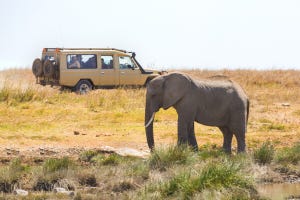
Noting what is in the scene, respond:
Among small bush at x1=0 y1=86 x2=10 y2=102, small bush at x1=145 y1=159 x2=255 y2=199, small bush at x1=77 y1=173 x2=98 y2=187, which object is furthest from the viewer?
small bush at x1=0 y1=86 x2=10 y2=102

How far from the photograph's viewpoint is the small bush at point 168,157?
14.9 meters

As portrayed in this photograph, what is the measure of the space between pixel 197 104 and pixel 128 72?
14368 mm

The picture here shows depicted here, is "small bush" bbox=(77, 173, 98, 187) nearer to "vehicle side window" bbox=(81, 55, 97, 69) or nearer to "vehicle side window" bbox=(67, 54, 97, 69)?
"vehicle side window" bbox=(67, 54, 97, 69)

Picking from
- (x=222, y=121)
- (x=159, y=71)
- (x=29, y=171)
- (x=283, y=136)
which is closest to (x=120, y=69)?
(x=159, y=71)

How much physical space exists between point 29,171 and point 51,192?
3.67ft

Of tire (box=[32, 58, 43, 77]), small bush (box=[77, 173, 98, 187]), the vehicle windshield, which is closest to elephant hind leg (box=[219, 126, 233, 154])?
small bush (box=[77, 173, 98, 187])

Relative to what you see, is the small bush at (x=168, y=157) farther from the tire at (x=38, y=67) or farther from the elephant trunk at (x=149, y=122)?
the tire at (x=38, y=67)

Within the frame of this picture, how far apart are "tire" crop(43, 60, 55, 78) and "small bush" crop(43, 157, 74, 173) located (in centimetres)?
1564

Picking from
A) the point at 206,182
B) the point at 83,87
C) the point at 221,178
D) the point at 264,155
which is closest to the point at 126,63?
the point at 83,87

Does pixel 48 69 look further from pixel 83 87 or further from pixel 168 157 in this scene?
pixel 168 157

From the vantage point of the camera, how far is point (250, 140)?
19.4 metres

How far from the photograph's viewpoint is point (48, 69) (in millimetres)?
30125

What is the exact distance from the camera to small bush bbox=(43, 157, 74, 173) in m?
14.1

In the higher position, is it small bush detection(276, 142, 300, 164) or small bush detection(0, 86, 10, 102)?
small bush detection(0, 86, 10, 102)
